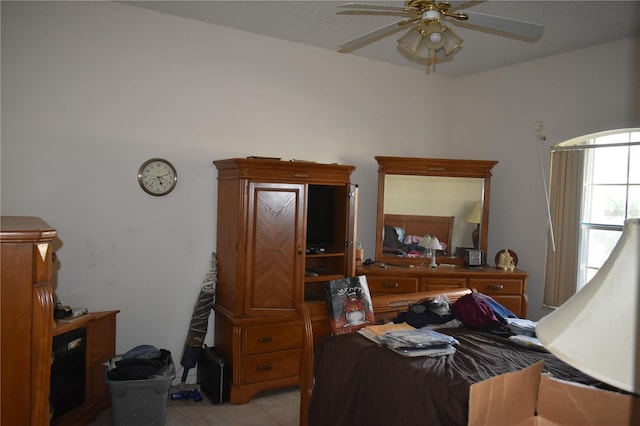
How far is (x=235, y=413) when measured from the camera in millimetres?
3270

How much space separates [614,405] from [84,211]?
131 inches

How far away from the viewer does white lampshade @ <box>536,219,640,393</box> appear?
957 mm

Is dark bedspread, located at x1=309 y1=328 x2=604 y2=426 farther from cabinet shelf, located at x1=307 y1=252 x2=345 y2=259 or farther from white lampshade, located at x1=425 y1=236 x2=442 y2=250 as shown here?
white lampshade, located at x1=425 y1=236 x2=442 y2=250

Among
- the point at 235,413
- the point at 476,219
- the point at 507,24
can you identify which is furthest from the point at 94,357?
the point at 476,219

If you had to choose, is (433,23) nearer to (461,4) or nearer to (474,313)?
(461,4)

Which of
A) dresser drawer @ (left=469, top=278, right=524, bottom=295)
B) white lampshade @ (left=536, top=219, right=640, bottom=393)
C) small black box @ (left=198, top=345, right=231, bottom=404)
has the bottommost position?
small black box @ (left=198, top=345, right=231, bottom=404)

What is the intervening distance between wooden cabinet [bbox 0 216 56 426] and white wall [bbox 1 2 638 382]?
1.82m

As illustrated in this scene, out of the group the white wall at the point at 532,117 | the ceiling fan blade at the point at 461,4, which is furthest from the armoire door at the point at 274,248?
the white wall at the point at 532,117

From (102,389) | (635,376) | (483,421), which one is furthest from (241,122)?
(635,376)

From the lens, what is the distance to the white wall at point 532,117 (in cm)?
388

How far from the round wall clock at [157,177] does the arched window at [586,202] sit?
3424 millimetres

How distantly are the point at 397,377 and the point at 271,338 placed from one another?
64.6 inches

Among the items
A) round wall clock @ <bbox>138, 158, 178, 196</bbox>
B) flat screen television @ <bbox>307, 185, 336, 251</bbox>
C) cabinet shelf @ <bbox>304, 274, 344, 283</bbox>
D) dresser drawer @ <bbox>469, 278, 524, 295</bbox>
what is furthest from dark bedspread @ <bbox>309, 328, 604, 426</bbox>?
round wall clock @ <bbox>138, 158, 178, 196</bbox>

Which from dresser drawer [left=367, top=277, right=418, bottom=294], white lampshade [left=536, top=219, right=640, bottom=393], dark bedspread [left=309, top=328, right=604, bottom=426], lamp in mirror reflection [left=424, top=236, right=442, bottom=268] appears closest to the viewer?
white lampshade [left=536, top=219, right=640, bottom=393]
